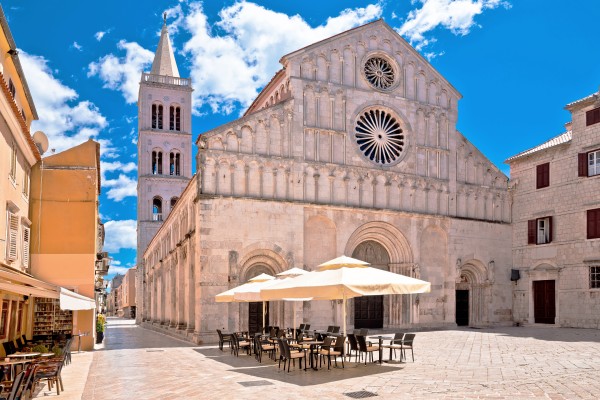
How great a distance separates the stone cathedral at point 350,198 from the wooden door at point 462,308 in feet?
0.24

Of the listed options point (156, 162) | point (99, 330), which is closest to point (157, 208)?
point (156, 162)

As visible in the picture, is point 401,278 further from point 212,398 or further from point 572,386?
point 212,398

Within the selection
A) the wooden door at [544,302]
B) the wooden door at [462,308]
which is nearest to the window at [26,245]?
the wooden door at [462,308]

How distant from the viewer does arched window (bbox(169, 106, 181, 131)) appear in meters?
55.1

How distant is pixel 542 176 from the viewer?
32438 mm

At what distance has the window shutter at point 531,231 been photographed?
32.4 m

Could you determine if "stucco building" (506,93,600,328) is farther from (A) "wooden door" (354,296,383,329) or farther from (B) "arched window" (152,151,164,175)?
(B) "arched window" (152,151,164,175)

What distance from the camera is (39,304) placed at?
21312 mm

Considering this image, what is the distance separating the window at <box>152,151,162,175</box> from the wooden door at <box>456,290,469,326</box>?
32.5 metres

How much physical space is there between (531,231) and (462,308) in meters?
6.08

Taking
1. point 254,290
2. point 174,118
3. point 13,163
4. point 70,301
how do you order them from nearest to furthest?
point 70,301, point 13,163, point 254,290, point 174,118

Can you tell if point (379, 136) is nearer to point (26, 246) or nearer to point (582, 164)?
point (582, 164)

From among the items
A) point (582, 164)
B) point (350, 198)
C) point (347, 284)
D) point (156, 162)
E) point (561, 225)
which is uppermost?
point (156, 162)

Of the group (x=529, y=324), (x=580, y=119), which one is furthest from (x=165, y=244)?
(x=580, y=119)
